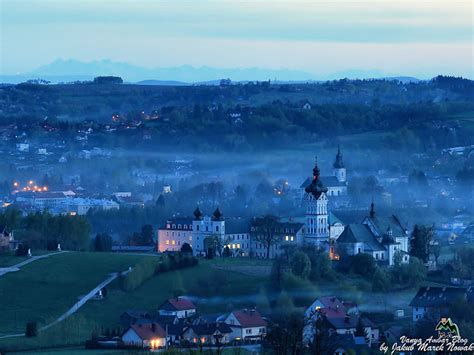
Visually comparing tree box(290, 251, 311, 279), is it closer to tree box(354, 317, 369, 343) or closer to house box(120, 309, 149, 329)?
house box(120, 309, 149, 329)

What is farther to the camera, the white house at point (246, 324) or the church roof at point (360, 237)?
the church roof at point (360, 237)

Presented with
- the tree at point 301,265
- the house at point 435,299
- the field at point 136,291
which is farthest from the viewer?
the tree at point 301,265

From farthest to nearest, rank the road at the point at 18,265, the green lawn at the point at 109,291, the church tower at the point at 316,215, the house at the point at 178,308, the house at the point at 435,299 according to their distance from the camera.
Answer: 1. the church tower at the point at 316,215
2. the road at the point at 18,265
3. the green lawn at the point at 109,291
4. the house at the point at 178,308
5. the house at the point at 435,299

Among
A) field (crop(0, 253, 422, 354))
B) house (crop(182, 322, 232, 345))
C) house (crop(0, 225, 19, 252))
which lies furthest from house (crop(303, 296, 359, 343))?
house (crop(0, 225, 19, 252))

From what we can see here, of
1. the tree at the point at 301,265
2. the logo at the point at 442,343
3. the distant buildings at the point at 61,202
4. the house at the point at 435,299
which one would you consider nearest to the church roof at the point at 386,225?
the tree at the point at 301,265

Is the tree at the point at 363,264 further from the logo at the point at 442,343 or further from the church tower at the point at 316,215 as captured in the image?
the logo at the point at 442,343

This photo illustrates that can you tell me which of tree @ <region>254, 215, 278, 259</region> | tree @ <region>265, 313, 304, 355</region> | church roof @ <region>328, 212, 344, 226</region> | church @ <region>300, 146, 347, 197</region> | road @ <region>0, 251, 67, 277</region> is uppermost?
church @ <region>300, 146, 347, 197</region>
